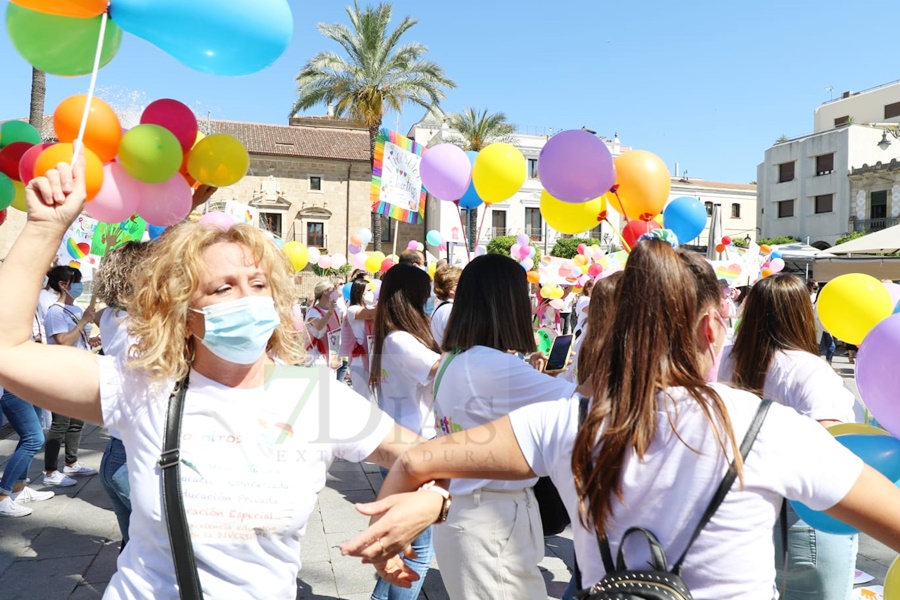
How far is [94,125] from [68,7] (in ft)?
1.50

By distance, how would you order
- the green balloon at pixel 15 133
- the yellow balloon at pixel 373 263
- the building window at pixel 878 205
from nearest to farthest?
the green balloon at pixel 15 133
the yellow balloon at pixel 373 263
the building window at pixel 878 205

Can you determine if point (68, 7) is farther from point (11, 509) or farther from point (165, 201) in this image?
point (11, 509)

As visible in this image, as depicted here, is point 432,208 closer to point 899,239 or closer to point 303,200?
point 303,200

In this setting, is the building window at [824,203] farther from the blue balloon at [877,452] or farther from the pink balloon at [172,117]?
the pink balloon at [172,117]

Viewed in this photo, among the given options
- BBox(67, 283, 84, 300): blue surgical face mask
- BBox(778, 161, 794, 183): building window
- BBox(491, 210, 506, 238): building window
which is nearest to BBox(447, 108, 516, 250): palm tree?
BBox(491, 210, 506, 238): building window

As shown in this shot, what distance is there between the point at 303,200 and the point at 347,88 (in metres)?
14.0

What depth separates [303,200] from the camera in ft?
128

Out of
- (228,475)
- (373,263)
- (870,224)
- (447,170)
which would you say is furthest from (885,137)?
(228,475)

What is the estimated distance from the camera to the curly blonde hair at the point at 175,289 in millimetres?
1609

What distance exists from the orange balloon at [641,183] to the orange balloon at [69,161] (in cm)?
271

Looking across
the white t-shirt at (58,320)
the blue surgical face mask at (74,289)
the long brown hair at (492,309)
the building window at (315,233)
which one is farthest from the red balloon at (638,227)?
the building window at (315,233)

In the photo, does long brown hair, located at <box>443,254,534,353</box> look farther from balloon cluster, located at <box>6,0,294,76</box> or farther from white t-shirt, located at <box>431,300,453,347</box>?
white t-shirt, located at <box>431,300,453,347</box>

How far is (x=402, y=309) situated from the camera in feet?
11.2

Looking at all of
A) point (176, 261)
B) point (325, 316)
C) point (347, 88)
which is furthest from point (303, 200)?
point (176, 261)
